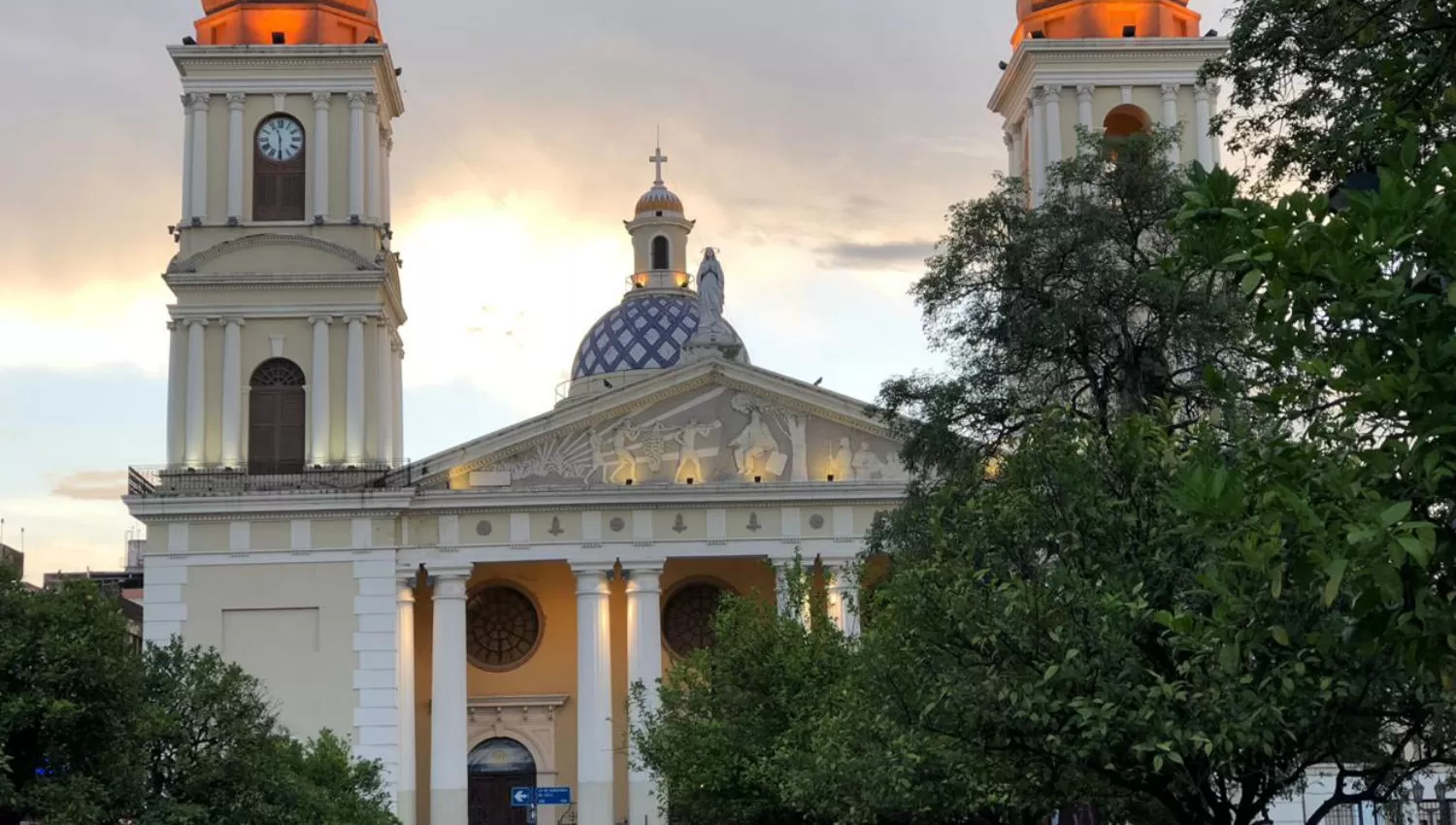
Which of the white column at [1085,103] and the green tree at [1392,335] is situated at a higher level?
the white column at [1085,103]

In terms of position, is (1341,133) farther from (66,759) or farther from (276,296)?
(276,296)

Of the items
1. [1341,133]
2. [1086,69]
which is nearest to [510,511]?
[1086,69]

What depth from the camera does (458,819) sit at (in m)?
56.5

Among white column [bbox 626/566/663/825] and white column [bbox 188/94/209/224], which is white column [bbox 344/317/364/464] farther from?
white column [bbox 626/566/663/825]

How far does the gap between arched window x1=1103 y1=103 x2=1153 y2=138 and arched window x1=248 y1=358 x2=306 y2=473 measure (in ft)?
78.4

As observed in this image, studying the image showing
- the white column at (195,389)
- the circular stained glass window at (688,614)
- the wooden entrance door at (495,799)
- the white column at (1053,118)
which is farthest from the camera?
the circular stained glass window at (688,614)

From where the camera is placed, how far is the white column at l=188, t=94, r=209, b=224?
59.3 metres

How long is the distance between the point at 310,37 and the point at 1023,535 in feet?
138

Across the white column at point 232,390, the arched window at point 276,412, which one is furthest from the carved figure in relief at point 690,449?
the white column at point 232,390

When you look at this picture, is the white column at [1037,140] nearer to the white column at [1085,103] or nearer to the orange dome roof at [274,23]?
the white column at [1085,103]

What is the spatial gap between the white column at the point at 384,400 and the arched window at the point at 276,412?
210cm

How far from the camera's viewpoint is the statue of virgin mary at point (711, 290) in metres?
67.2

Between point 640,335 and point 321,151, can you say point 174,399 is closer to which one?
point 321,151

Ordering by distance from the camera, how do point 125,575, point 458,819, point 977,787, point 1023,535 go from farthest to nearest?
1. point 125,575
2. point 458,819
3. point 977,787
4. point 1023,535
